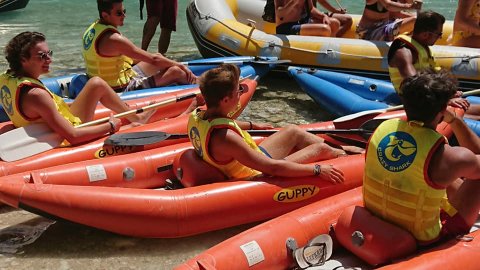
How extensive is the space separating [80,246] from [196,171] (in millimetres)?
784

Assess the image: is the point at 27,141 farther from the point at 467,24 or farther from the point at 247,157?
the point at 467,24

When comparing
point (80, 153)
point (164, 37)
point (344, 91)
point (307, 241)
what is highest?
point (307, 241)

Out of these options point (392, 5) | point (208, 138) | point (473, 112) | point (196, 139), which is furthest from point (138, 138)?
point (392, 5)

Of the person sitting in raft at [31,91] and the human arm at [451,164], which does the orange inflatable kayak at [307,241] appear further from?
the person sitting in raft at [31,91]

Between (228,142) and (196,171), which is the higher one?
(228,142)

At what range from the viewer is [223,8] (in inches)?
285

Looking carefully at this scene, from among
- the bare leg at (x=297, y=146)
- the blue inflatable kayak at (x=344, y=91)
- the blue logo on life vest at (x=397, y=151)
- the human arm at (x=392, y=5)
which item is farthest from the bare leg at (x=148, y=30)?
the blue logo on life vest at (x=397, y=151)

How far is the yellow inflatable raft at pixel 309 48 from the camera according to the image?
18.5 feet

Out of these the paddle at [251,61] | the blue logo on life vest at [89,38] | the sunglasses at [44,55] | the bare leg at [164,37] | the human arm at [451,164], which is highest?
the human arm at [451,164]

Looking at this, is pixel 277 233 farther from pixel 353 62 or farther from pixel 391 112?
pixel 353 62

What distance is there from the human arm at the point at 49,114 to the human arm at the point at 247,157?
116cm

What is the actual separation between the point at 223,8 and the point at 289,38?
1293mm

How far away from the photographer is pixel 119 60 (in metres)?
5.03

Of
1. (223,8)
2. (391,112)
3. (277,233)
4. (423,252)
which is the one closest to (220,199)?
(277,233)
